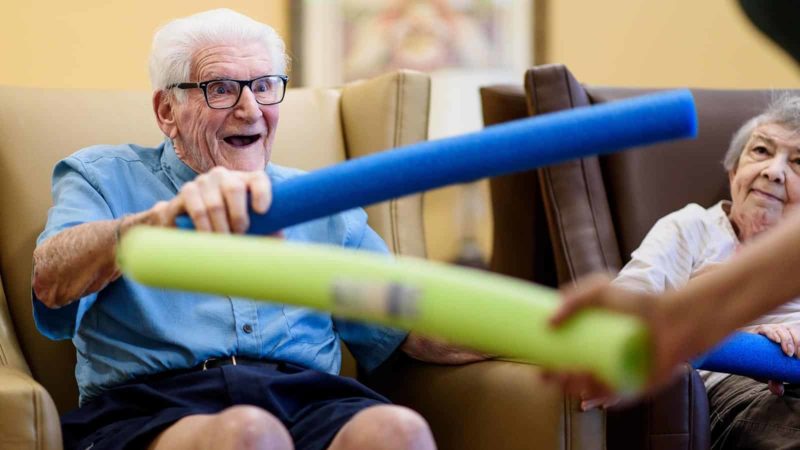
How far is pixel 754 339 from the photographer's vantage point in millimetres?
1703

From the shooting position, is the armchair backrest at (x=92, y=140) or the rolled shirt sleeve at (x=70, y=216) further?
the armchair backrest at (x=92, y=140)

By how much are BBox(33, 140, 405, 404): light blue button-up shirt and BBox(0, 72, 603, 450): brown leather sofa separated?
134mm

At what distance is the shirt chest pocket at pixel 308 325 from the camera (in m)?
1.80

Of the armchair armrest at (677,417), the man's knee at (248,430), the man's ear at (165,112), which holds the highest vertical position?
the man's ear at (165,112)

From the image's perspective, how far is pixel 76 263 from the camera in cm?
152

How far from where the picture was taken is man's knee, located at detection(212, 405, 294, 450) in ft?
4.54

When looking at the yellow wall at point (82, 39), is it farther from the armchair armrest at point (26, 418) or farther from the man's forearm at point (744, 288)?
the man's forearm at point (744, 288)

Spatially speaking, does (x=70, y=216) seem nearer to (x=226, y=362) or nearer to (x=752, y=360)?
(x=226, y=362)

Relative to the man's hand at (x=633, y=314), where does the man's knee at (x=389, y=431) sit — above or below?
below

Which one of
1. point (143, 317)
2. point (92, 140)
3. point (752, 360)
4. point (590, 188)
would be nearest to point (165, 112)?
point (92, 140)

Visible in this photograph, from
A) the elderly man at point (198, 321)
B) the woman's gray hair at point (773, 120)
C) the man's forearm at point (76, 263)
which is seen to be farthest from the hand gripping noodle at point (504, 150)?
the woman's gray hair at point (773, 120)

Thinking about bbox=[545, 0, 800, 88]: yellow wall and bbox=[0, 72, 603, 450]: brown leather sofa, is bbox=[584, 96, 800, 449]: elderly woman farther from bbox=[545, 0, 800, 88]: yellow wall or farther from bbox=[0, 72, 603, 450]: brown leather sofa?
bbox=[545, 0, 800, 88]: yellow wall

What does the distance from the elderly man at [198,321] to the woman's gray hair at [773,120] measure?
0.76m

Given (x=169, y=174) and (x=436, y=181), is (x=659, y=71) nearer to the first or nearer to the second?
(x=169, y=174)
